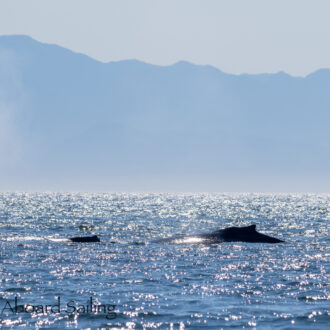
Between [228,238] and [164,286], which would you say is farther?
[228,238]

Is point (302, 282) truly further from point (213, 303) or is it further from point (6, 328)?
point (6, 328)

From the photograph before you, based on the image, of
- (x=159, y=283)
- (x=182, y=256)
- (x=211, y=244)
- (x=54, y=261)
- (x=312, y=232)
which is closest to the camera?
(x=159, y=283)

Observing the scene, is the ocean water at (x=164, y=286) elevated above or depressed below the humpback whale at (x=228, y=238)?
below

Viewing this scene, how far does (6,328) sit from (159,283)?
10.7 m

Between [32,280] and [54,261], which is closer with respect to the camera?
[32,280]

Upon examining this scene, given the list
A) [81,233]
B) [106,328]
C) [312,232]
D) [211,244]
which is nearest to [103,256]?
[211,244]

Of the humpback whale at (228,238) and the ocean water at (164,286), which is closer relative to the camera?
the ocean water at (164,286)

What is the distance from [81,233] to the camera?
234 ft

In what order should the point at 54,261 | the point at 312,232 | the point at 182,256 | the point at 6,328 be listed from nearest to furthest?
1. the point at 6,328
2. the point at 54,261
3. the point at 182,256
4. the point at 312,232

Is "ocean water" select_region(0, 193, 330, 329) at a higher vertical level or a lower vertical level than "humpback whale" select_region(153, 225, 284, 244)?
lower

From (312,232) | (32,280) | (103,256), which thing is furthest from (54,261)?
(312,232)

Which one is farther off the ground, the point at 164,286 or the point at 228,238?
the point at 228,238

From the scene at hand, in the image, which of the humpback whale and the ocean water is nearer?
the ocean water

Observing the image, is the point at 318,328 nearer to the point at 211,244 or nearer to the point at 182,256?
the point at 182,256
